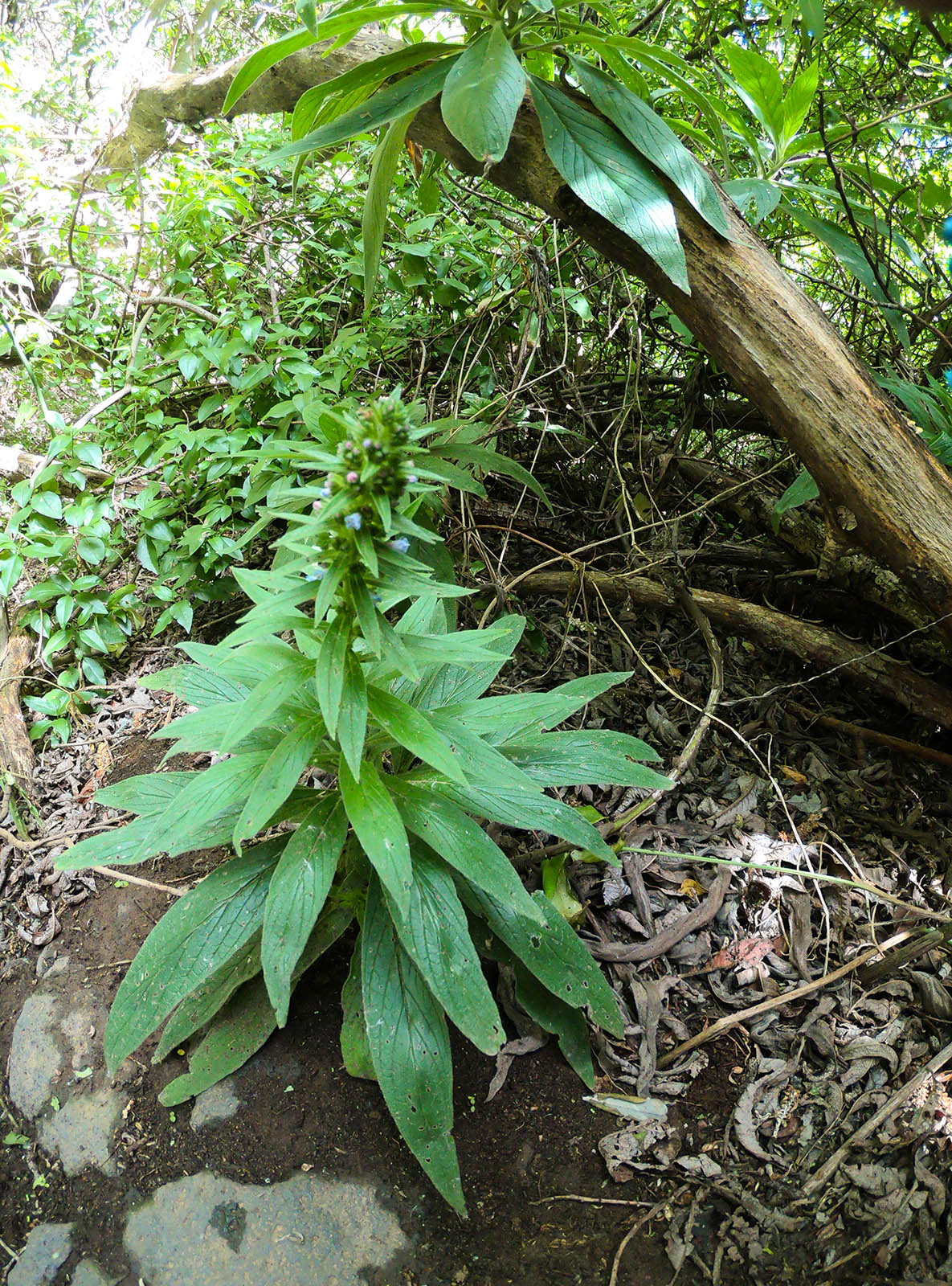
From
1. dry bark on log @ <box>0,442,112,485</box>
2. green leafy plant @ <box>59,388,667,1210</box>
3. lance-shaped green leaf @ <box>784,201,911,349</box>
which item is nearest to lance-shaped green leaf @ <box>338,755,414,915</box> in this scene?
green leafy plant @ <box>59,388,667,1210</box>

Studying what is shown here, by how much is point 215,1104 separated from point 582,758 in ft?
3.63

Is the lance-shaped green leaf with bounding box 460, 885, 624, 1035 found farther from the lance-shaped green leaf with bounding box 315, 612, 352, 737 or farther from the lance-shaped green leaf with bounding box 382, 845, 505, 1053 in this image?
the lance-shaped green leaf with bounding box 315, 612, 352, 737

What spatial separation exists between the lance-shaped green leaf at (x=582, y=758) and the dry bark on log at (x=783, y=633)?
912mm

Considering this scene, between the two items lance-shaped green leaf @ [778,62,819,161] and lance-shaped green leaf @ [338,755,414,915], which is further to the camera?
lance-shaped green leaf @ [778,62,819,161]

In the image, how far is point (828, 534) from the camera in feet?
7.26

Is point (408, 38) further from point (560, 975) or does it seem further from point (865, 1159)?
point (865, 1159)

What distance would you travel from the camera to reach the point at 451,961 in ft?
5.12

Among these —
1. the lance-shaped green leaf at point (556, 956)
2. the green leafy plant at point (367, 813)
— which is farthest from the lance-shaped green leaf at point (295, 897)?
the lance-shaped green leaf at point (556, 956)

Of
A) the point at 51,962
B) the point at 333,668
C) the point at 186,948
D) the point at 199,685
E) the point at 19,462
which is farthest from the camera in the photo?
the point at 19,462

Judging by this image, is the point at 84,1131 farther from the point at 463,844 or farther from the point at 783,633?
the point at 783,633

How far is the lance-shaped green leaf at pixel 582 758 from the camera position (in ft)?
6.00

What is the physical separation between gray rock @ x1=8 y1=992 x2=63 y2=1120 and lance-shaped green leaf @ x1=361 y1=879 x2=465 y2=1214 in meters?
0.86

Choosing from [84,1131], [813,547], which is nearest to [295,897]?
[84,1131]

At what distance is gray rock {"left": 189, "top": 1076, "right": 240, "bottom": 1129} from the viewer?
175 cm
